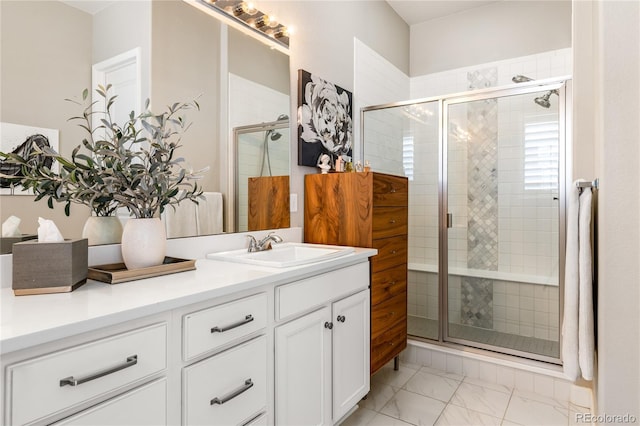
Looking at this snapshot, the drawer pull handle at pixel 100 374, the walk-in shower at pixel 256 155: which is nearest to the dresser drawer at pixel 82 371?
the drawer pull handle at pixel 100 374

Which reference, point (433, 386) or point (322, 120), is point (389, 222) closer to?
point (322, 120)

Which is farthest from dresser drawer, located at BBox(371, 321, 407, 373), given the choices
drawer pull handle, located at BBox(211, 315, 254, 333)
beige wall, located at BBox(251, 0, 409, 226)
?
drawer pull handle, located at BBox(211, 315, 254, 333)

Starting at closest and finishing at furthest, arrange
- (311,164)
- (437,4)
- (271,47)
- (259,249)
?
1. (259,249)
2. (271,47)
3. (311,164)
4. (437,4)

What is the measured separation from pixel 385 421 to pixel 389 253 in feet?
3.03

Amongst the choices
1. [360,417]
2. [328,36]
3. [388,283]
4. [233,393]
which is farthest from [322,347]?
[328,36]

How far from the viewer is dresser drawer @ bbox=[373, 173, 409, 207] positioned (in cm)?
221

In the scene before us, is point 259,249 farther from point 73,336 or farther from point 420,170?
point 420,170

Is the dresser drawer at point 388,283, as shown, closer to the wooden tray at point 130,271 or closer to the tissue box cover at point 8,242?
the wooden tray at point 130,271

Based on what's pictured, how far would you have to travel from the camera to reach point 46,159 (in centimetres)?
123

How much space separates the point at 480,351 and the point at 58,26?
2849 millimetres

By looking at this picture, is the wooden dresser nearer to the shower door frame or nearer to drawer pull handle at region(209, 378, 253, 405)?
the shower door frame

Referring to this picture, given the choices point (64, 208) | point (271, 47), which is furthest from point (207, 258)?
point (271, 47)

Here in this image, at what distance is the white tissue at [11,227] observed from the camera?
1162 mm

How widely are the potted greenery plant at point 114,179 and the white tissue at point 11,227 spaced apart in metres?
0.10
